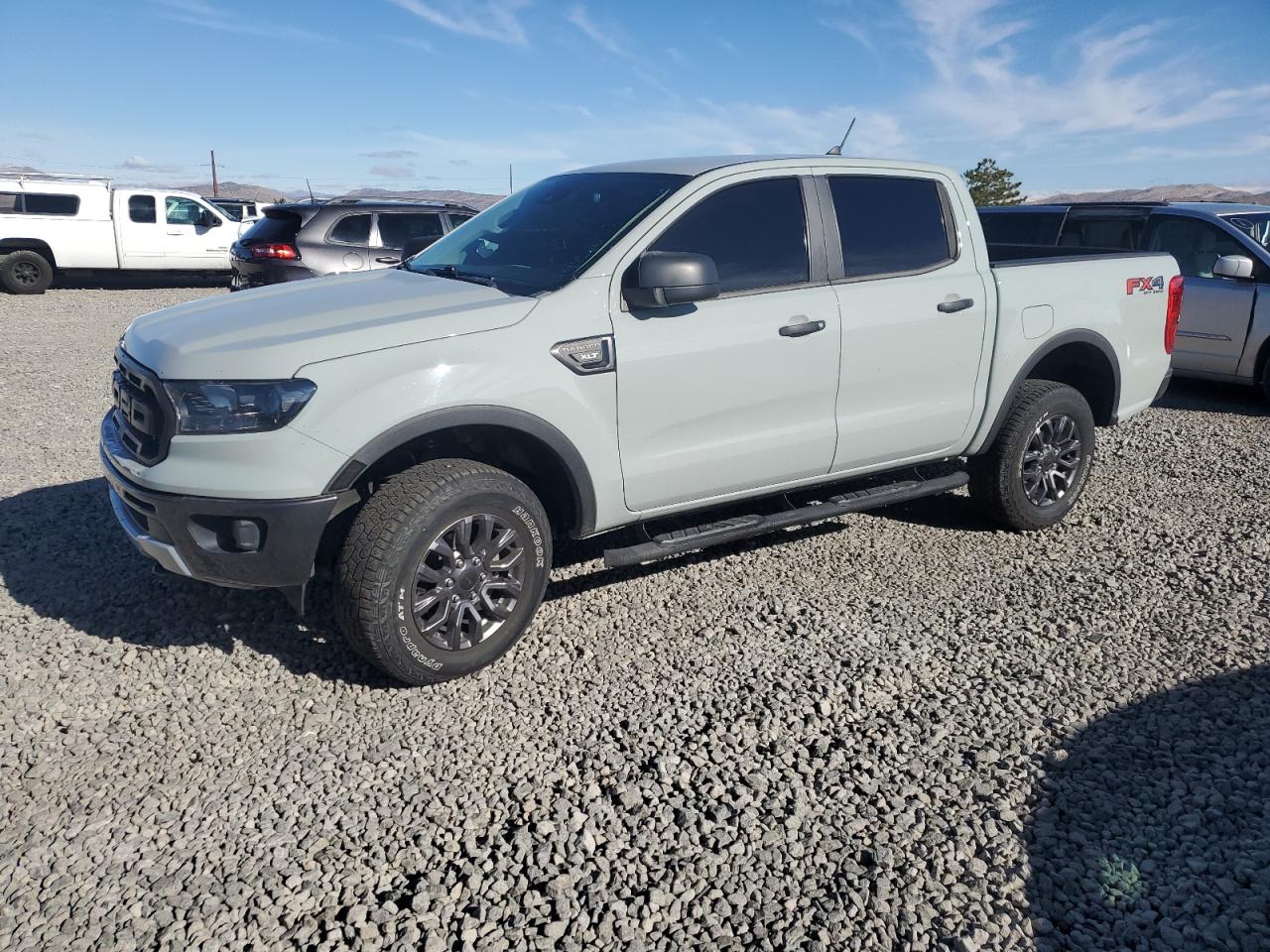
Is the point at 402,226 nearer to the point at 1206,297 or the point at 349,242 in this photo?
the point at 349,242

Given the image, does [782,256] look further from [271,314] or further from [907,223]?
[271,314]

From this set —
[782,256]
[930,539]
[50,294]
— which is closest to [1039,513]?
[930,539]

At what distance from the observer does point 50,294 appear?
16.6 m

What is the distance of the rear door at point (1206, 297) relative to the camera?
27.5 feet

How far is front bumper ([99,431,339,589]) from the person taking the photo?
3.25 m

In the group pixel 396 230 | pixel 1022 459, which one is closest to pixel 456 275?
pixel 1022 459

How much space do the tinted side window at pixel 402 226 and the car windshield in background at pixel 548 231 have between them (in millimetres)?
7064

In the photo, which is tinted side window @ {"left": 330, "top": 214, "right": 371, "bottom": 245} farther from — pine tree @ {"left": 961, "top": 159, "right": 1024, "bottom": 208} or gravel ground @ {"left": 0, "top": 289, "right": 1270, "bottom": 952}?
pine tree @ {"left": 961, "top": 159, "right": 1024, "bottom": 208}

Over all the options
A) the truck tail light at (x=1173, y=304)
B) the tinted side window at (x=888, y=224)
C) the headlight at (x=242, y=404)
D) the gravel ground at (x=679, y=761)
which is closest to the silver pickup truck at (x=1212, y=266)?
the truck tail light at (x=1173, y=304)

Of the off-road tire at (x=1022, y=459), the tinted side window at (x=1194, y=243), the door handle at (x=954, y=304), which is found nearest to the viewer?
the door handle at (x=954, y=304)

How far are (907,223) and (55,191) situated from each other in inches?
647

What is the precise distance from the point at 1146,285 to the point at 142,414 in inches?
202

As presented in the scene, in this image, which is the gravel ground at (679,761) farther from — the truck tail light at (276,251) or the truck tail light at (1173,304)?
the truck tail light at (276,251)

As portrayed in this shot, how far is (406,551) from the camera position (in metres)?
3.40
